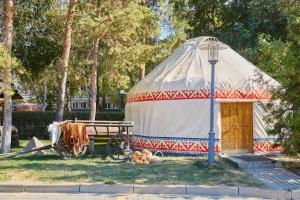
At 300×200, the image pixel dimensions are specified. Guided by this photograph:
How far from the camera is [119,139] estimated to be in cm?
1287

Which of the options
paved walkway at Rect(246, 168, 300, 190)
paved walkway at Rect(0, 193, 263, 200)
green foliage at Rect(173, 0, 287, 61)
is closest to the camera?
paved walkway at Rect(0, 193, 263, 200)

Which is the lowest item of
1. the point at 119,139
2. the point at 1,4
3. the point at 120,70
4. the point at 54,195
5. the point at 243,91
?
the point at 54,195

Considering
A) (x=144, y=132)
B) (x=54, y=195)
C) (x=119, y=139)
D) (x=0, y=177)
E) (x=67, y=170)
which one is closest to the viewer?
(x=54, y=195)

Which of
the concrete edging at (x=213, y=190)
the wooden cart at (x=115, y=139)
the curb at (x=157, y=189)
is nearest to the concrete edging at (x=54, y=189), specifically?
the curb at (x=157, y=189)

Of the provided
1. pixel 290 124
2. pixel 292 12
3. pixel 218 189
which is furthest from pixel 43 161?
pixel 292 12

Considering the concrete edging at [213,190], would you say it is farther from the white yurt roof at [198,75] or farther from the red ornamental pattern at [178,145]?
the red ornamental pattern at [178,145]

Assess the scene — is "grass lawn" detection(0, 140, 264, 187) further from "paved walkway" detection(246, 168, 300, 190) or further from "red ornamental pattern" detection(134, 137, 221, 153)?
"red ornamental pattern" detection(134, 137, 221, 153)

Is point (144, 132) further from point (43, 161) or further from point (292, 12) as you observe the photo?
point (292, 12)

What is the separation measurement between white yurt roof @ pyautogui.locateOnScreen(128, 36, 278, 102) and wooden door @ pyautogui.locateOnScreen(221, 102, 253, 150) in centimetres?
60

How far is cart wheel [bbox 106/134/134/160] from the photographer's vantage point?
40.4ft

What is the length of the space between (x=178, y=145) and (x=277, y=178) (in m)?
4.64

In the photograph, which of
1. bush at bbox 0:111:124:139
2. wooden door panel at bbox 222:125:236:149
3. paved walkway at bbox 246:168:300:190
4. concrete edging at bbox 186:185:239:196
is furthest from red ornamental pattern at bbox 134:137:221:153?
bush at bbox 0:111:124:139

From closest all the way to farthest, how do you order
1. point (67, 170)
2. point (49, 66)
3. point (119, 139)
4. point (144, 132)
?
point (67, 170), point (119, 139), point (144, 132), point (49, 66)

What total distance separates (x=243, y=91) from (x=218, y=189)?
5956mm
